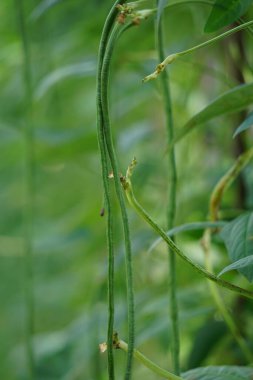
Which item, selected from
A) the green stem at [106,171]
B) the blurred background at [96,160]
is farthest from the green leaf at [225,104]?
the blurred background at [96,160]

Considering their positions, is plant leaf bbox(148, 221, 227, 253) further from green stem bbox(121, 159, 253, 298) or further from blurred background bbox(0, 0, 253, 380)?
blurred background bbox(0, 0, 253, 380)

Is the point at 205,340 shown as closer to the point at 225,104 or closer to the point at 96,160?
the point at 225,104

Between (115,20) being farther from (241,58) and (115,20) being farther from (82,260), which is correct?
(82,260)

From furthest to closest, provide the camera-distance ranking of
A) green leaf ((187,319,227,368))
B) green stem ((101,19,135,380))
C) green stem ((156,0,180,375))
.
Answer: green leaf ((187,319,227,368)) → green stem ((156,0,180,375)) → green stem ((101,19,135,380))

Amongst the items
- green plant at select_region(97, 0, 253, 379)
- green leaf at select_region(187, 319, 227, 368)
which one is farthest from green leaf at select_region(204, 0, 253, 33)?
green leaf at select_region(187, 319, 227, 368)

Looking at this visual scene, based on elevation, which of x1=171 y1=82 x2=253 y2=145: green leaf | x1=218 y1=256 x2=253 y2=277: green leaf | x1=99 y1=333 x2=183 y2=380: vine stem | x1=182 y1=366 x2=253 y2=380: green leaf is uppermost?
x1=171 y1=82 x2=253 y2=145: green leaf

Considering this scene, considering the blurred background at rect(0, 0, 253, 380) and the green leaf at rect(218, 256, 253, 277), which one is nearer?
the green leaf at rect(218, 256, 253, 277)
